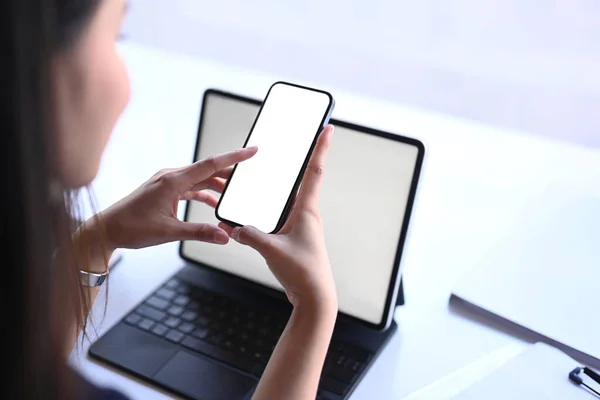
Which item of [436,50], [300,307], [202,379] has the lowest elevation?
[202,379]

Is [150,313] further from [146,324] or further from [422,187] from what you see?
[422,187]

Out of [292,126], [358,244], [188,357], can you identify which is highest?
[292,126]

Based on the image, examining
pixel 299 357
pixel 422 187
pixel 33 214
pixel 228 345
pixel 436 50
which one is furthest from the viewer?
pixel 436 50

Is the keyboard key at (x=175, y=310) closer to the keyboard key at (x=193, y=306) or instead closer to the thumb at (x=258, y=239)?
the keyboard key at (x=193, y=306)

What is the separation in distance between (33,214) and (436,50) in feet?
2.71

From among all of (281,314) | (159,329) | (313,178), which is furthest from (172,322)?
(313,178)

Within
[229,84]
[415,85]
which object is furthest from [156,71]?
[415,85]

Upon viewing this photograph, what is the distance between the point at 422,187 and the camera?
2.86 ft

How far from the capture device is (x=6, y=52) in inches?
12.8

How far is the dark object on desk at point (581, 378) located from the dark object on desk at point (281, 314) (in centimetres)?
18

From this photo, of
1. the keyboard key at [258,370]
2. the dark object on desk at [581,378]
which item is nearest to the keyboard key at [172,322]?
the keyboard key at [258,370]

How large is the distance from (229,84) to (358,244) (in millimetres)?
600

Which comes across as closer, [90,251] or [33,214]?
[33,214]

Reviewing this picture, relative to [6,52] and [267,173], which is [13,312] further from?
[267,173]
